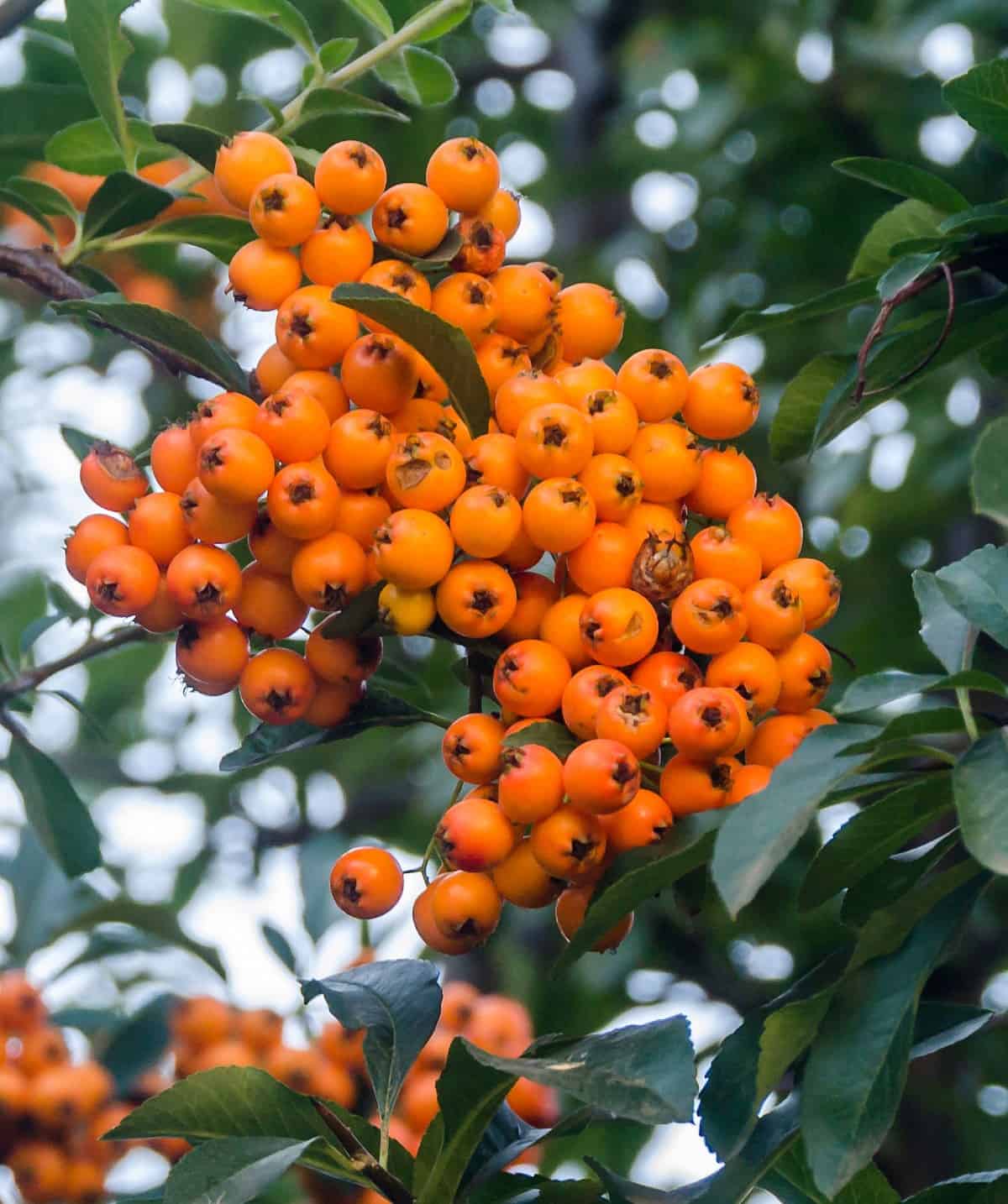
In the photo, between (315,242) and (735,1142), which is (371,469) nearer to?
(315,242)

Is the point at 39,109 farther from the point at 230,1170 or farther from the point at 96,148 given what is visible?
the point at 230,1170

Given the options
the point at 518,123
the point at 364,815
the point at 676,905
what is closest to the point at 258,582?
the point at 676,905

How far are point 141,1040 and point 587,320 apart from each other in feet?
5.24

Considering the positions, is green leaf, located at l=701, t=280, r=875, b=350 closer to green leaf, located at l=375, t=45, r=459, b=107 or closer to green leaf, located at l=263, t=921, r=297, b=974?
green leaf, located at l=375, t=45, r=459, b=107

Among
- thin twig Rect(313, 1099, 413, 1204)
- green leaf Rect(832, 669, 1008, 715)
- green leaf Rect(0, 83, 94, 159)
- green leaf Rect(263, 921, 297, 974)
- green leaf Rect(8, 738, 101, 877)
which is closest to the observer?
green leaf Rect(832, 669, 1008, 715)

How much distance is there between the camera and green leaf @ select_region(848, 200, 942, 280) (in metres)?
1.58

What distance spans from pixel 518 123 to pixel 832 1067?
362 centimetres

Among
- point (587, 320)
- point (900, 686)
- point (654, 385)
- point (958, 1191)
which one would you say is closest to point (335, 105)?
point (587, 320)

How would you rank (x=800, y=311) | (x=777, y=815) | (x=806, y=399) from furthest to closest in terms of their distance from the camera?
(x=806, y=399) < (x=800, y=311) < (x=777, y=815)

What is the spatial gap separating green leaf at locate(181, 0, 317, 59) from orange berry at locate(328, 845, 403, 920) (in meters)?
0.94

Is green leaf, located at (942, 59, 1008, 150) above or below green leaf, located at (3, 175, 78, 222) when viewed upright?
above

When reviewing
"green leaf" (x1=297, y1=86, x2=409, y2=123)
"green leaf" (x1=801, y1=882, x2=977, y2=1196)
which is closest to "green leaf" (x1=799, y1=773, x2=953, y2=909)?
"green leaf" (x1=801, y1=882, x2=977, y2=1196)

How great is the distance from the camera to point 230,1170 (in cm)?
123

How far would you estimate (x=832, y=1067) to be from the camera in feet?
3.79
